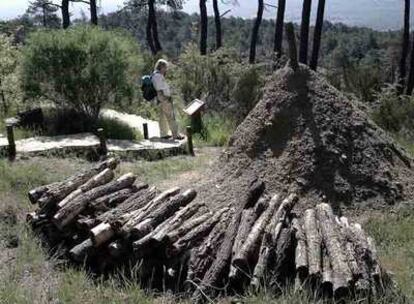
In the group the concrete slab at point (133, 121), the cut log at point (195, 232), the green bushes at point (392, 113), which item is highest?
the cut log at point (195, 232)

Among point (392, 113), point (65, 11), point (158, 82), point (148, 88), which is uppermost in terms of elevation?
point (65, 11)

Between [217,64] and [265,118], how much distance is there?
9040 mm

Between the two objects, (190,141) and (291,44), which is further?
(190,141)

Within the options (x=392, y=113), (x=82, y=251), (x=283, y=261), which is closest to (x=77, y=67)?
(x=82, y=251)

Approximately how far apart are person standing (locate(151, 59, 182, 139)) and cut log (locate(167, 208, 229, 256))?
18.0ft

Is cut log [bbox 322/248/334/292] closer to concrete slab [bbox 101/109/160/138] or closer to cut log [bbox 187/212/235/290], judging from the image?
cut log [bbox 187/212/235/290]

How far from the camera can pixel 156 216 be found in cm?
657

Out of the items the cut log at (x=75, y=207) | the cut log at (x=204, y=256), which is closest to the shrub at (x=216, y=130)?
the cut log at (x=75, y=207)

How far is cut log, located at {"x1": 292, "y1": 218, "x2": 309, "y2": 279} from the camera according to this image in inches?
216

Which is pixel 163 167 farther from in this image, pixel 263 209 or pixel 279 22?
pixel 279 22

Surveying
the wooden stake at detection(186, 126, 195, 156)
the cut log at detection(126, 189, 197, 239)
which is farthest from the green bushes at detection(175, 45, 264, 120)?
the cut log at detection(126, 189, 197, 239)

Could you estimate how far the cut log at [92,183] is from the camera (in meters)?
7.07

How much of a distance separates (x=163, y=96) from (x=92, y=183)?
4.77m

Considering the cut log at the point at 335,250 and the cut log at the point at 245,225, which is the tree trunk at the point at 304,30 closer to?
the cut log at the point at 245,225
